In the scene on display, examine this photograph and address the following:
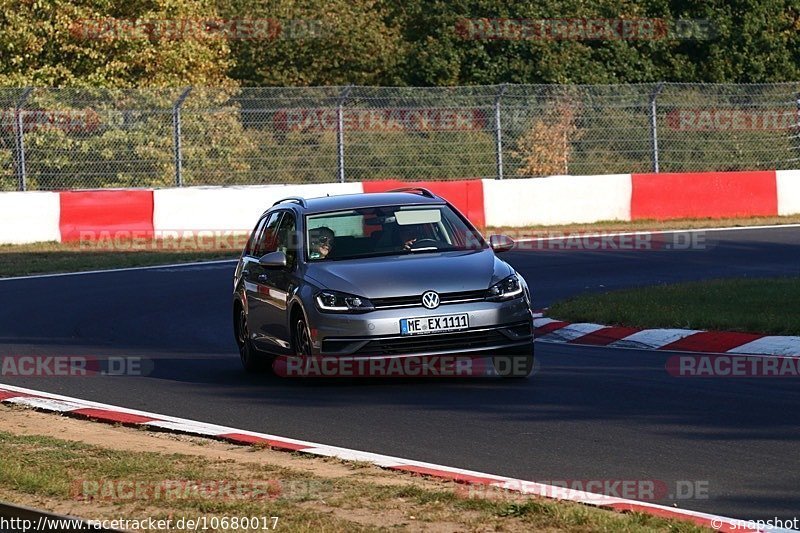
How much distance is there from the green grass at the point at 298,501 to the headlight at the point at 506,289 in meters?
3.23

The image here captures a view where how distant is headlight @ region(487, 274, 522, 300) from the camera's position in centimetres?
1098

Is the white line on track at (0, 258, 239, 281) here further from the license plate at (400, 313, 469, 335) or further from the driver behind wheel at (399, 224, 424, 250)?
the license plate at (400, 313, 469, 335)

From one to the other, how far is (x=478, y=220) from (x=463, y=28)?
70.6 ft

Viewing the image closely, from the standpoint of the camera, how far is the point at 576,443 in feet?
28.0

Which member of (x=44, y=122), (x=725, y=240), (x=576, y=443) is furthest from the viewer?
(x=44, y=122)

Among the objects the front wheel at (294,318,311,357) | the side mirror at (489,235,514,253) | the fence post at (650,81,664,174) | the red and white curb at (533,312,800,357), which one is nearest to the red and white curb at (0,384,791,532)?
the front wheel at (294,318,311,357)

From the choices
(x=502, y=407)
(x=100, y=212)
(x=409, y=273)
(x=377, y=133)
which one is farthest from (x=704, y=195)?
(x=502, y=407)

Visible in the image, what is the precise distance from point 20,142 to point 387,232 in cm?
1543

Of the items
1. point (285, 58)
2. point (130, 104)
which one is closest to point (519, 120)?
point (130, 104)

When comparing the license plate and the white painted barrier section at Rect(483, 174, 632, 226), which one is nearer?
the license plate

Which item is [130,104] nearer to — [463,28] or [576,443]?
[576,443]

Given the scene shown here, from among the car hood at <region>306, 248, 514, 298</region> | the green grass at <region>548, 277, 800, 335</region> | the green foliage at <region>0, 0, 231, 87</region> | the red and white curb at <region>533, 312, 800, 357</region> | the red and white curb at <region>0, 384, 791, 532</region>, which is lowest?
the red and white curb at <region>0, 384, 791, 532</region>

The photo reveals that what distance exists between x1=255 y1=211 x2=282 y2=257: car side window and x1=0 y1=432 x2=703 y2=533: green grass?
4.22 metres

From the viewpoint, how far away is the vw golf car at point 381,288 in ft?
35.4
